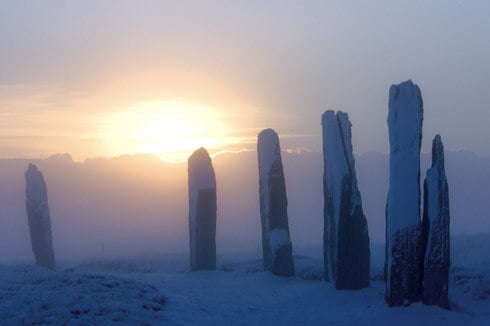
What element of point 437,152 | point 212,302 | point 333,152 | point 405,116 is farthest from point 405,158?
point 212,302

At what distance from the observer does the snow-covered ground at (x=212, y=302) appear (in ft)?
47.0

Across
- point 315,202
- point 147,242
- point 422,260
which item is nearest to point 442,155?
point 422,260

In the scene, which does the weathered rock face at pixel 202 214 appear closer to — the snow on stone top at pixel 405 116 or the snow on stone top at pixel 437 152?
the snow on stone top at pixel 405 116

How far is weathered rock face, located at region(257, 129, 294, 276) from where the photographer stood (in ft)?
82.0

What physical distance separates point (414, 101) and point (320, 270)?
1257 cm

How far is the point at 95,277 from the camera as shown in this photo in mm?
18375

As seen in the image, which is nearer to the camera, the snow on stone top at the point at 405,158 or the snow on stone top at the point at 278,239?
the snow on stone top at the point at 405,158

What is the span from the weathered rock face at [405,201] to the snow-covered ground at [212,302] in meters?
0.66

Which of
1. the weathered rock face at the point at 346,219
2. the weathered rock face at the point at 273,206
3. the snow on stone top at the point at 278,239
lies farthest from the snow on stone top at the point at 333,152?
the snow on stone top at the point at 278,239

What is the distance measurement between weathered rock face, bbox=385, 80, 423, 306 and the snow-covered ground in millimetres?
655

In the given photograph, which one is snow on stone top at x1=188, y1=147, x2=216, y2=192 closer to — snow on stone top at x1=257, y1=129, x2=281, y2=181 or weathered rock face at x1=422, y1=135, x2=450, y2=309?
snow on stone top at x1=257, y1=129, x2=281, y2=181

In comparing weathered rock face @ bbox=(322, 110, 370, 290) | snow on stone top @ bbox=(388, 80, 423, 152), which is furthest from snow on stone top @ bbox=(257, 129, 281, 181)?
snow on stone top @ bbox=(388, 80, 423, 152)

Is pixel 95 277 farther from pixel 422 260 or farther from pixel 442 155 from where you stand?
pixel 442 155

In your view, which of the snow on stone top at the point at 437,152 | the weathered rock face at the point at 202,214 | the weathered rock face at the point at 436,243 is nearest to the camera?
the weathered rock face at the point at 436,243
